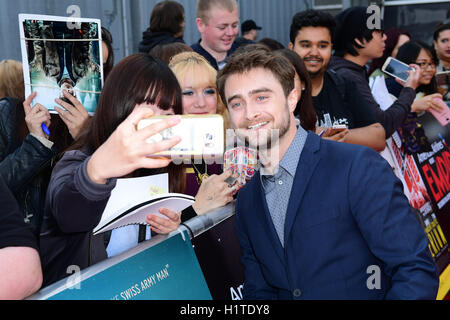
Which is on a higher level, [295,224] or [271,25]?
[271,25]

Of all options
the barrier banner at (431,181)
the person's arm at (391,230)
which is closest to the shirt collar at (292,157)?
Answer: the person's arm at (391,230)

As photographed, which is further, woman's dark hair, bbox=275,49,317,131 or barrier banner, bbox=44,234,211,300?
woman's dark hair, bbox=275,49,317,131

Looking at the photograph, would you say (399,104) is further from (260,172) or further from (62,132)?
(62,132)

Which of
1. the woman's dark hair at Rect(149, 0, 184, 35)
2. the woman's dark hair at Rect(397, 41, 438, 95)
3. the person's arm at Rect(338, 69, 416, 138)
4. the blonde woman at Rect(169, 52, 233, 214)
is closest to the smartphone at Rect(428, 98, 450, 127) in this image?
the woman's dark hair at Rect(397, 41, 438, 95)

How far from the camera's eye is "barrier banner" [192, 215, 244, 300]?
2.03 m

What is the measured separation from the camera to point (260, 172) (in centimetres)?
203

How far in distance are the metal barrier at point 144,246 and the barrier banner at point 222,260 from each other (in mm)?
31

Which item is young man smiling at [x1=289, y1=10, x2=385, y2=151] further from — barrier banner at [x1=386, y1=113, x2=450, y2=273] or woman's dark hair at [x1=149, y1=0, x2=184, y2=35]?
woman's dark hair at [x1=149, y1=0, x2=184, y2=35]

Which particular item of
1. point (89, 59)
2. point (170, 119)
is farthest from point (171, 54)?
point (170, 119)

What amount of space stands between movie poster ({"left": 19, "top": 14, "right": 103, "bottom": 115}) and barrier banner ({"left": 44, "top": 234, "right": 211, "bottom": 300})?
3.44 feet

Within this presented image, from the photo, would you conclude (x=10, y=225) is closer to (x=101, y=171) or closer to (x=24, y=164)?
(x=101, y=171)

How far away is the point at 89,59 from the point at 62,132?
1.59 feet

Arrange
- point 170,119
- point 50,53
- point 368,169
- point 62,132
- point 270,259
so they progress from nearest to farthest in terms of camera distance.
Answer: point 170,119, point 368,169, point 270,259, point 50,53, point 62,132

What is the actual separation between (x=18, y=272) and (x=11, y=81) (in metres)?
1.97
